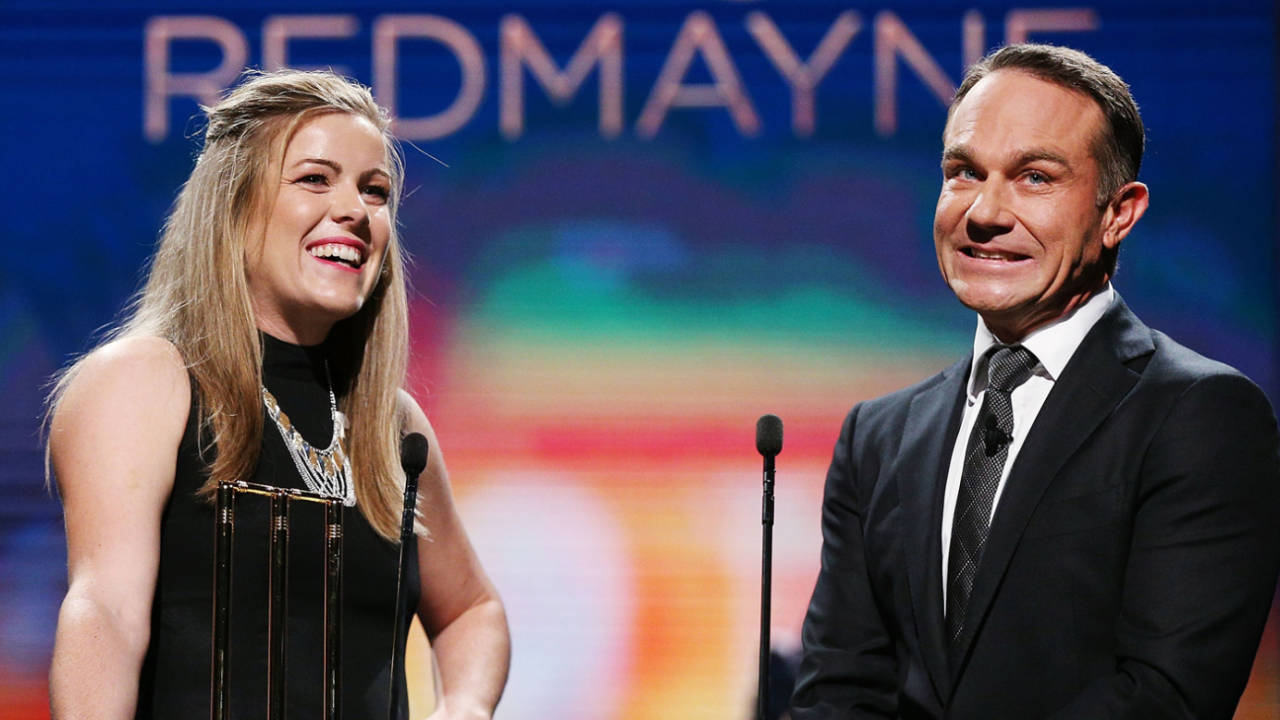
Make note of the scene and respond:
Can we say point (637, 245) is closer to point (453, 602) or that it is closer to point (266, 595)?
point (453, 602)

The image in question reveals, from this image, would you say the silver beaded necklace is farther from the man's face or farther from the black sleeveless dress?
the man's face

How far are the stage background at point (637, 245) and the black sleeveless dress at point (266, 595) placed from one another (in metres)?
1.48

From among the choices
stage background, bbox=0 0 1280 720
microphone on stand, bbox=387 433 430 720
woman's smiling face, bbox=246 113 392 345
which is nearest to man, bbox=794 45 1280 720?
microphone on stand, bbox=387 433 430 720

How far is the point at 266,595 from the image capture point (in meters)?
2.18

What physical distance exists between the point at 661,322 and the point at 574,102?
66 centimetres

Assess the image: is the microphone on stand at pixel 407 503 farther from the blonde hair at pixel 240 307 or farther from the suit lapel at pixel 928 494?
the suit lapel at pixel 928 494

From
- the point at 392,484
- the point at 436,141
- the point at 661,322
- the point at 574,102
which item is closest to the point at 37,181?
the point at 436,141

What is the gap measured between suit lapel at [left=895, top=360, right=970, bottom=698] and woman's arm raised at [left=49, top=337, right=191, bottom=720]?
3.53 ft

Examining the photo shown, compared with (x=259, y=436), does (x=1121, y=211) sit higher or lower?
higher

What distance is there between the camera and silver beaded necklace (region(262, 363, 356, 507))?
229 cm

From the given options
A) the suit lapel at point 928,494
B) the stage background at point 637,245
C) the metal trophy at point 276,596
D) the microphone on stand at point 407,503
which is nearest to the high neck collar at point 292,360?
the microphone on stand at point 407,503

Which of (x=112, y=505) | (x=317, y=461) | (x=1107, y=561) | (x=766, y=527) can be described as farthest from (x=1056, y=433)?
(x=112, y=505)

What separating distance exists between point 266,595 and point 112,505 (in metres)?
0.28

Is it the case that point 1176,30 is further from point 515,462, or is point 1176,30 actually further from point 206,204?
point 206,204
